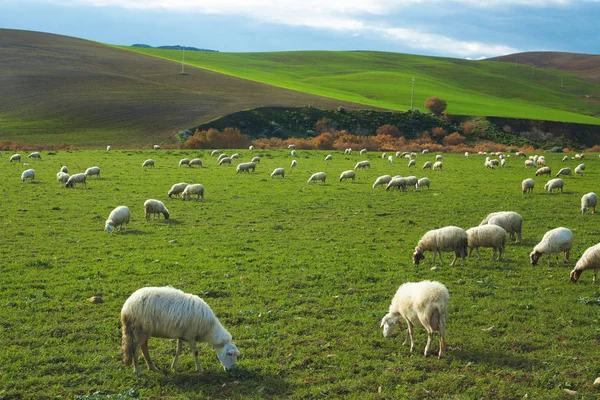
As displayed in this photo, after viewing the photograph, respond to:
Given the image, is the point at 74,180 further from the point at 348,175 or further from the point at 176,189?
the point at 348,175

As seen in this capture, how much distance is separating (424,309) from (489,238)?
7.60m

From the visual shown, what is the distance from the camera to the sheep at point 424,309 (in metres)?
9.12

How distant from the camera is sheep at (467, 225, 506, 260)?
15.8m

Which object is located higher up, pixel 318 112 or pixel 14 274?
pixel 318 112

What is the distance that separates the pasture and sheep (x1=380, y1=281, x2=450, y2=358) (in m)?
0.36

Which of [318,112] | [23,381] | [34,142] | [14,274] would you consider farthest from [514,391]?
[318,112]

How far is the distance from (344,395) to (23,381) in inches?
201

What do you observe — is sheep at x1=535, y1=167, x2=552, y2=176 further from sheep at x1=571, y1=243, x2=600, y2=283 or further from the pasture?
sheep at x1=571, y1=243, x2=600, y2=283

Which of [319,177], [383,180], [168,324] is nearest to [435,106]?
[319,177]

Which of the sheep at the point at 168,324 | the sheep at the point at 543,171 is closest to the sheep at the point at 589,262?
the sheep at the point at 168,324

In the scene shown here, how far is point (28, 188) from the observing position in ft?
97.8

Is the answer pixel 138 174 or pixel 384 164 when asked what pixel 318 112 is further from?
pixel 138 174

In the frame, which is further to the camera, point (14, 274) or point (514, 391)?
point (14, 274)

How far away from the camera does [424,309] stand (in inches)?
363
